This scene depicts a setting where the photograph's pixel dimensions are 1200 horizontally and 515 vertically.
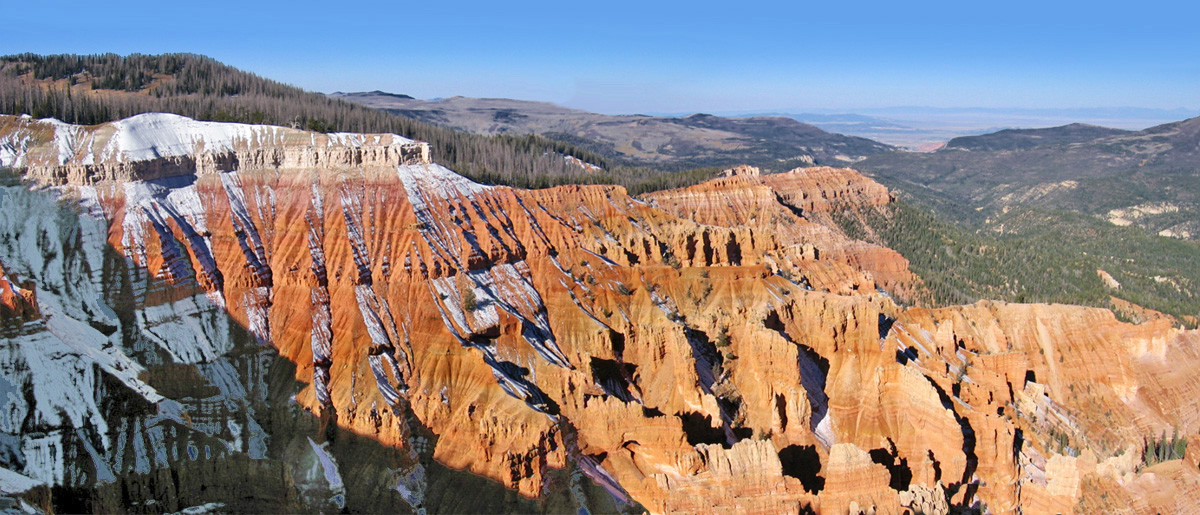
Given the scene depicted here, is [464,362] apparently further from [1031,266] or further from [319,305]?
[1031,266]

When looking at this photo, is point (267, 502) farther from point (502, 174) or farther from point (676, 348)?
point (502, 174)

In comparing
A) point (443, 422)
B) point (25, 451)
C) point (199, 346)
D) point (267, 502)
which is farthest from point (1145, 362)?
point (25, 451)

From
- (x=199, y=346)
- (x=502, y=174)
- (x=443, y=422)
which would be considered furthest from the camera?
(x=502, y=174)

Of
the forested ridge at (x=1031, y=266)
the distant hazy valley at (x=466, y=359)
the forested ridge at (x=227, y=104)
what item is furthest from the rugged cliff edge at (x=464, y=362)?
the forested ridge at (x=1031, y=266)

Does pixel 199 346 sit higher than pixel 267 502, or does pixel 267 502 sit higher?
pixel 199 346

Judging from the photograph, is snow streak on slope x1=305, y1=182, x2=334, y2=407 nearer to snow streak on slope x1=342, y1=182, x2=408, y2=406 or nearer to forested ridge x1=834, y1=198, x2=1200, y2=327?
snow streak on slope x1=342, y1=182, x2=408, y2=406

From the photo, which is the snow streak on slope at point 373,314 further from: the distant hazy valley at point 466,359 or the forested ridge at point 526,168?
the forested ridge at point 526,168
